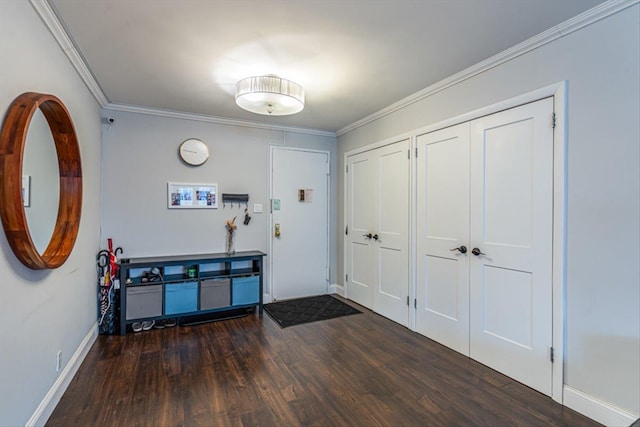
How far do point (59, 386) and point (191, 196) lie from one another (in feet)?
7.52

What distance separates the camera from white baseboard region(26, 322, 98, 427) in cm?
178

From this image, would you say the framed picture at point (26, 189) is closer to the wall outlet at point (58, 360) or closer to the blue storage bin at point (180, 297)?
the wall outlet at point (58, 360)

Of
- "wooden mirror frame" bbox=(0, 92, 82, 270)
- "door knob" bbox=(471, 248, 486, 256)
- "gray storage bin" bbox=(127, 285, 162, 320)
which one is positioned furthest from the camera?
"gray storage bin" bbox=(127, 285, 162, 320)

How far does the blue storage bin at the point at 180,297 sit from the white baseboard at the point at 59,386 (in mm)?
714

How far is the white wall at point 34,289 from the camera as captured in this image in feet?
4.85

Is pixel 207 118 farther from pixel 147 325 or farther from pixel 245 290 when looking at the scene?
pixel 147 325

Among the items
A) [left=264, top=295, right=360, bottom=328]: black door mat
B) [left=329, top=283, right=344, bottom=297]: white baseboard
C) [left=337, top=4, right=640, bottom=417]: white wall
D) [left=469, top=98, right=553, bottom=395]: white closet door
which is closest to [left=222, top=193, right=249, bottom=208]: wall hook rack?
[left=264, top=295, right=360, bottom=328]: black door mat

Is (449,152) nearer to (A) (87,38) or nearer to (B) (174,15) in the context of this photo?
(B) (174,15)

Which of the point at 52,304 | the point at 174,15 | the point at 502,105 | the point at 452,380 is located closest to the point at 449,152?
the point at 502,105

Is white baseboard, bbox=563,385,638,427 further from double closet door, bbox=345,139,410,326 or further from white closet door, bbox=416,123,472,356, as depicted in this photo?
double closet door, bbox=345,139,410,326

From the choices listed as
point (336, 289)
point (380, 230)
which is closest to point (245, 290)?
point (336, 289)

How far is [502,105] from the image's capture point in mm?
2436

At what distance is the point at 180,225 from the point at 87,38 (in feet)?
7.11

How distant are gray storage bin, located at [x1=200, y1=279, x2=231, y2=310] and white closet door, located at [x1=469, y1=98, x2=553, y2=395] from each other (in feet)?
8.65
